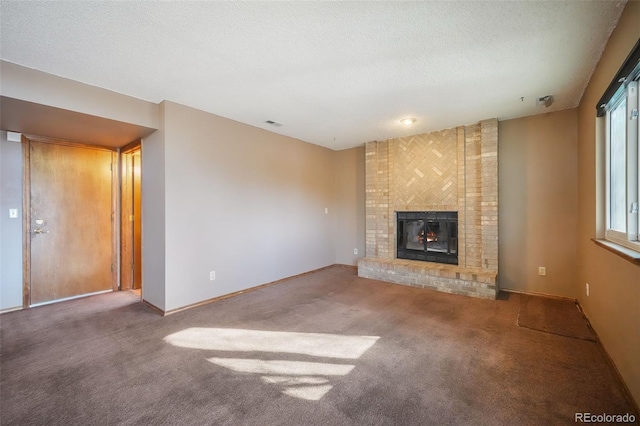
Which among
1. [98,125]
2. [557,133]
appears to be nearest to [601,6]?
[557,133]

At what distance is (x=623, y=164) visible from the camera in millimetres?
2096

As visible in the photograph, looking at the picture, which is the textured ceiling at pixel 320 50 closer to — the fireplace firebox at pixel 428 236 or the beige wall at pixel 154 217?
the beige wall at pixel 154 217

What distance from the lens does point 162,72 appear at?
8.38 feet

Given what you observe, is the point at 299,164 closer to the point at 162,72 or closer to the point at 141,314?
the point at 162,72

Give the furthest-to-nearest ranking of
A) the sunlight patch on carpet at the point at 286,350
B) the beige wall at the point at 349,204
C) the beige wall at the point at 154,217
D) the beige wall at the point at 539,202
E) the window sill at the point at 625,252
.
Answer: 1. the beige wall at the point at 349,204
2. the beige wall at the point at 539,202
3. the beige wall at the point at 154,217
4. the sunlight patch on carpet at the point at 286,350
5. the window sill at the point at 625,252

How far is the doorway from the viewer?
13.9 feet

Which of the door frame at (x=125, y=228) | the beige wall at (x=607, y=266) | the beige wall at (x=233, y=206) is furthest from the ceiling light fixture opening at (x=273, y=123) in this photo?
the beige wall at (x=607, y=266)

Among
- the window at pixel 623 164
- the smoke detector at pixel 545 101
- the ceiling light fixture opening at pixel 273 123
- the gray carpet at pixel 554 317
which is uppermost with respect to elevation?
the ceiling light fixture opening at pixel 273 123

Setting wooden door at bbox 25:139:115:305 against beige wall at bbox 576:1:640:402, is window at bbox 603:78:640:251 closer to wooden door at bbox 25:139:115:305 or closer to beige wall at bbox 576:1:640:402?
beige wall at bbox 576:1:640:402

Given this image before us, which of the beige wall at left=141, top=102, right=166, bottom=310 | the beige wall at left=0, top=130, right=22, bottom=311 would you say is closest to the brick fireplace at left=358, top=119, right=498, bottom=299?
the beige wall at left=141, top=102, right=166, bottom=310

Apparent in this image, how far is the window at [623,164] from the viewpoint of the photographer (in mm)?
1836

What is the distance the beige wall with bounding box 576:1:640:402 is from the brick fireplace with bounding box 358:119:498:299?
935mm

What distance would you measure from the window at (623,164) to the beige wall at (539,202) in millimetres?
1329

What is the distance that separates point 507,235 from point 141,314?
16.4ft
